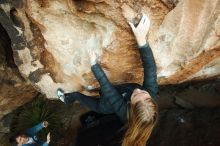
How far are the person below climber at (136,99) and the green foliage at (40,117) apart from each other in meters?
1.67

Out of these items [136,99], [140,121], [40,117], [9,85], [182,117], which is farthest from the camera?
[40,117]

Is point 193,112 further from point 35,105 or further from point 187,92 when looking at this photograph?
point 35,105

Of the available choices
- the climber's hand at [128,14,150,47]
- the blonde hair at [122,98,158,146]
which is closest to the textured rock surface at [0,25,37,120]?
the climber's hand at [128,14,150,47]

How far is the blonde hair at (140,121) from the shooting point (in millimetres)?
3438

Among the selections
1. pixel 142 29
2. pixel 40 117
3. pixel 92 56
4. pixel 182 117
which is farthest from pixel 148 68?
pixel 40 117

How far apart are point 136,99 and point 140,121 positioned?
0.22m

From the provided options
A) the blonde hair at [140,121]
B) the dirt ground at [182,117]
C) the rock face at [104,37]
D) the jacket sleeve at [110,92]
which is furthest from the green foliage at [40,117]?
the blonde hair at [140,121]

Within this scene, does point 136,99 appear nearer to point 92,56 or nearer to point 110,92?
point 110,92

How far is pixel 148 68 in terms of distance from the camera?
12.9 ft

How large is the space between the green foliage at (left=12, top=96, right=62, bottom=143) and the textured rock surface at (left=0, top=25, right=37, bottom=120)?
0.58ft

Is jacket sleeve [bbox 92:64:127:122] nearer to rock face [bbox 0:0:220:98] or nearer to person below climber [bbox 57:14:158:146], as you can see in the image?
person below climber [bbox 57:14:158:146]

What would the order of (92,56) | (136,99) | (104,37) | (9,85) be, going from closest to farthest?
(136,99) < (104,37) < (92,56) < (9,85)

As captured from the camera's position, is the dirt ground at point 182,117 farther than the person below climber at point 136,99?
Yes

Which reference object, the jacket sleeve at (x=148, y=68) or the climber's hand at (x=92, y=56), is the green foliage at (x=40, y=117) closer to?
the climber's hand at (x=92, y=56)
